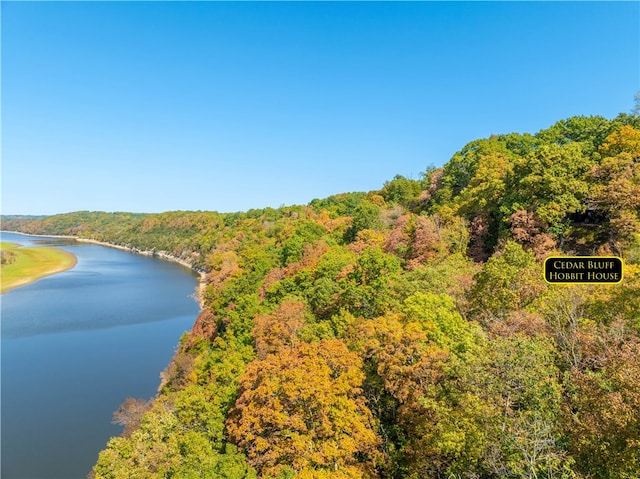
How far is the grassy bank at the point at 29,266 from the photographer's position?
79.9m

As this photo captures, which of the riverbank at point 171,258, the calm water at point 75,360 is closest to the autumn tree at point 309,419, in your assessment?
the calm water at point 75,360

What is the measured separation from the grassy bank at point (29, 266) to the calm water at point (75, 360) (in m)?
6.58

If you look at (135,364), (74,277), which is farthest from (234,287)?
(74,277)

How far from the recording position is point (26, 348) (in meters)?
40.9

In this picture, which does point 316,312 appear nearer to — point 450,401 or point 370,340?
point 370,340

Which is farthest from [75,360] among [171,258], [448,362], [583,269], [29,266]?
[171,258]

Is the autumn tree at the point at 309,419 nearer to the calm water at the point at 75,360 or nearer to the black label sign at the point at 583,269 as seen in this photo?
the black label sign at the point at 583,269

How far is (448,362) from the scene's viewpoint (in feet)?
45.2

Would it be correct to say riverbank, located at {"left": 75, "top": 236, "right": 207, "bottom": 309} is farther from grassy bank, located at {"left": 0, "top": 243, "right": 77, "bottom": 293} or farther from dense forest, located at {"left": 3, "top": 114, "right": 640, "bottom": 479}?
dense forest, located at {"left": 3, "top": 114, "right": 640, "bottom": 479}

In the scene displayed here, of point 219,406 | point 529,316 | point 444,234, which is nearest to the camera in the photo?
point 529,316

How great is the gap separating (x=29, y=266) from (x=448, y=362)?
113568 millimetres

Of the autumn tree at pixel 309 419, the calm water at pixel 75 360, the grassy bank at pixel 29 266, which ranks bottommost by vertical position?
the calm water at pixel 75 360

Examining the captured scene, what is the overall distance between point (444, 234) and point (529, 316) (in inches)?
670

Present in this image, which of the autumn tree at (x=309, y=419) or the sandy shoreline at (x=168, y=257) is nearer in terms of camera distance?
the autumn tree at (x=309, y=419)
